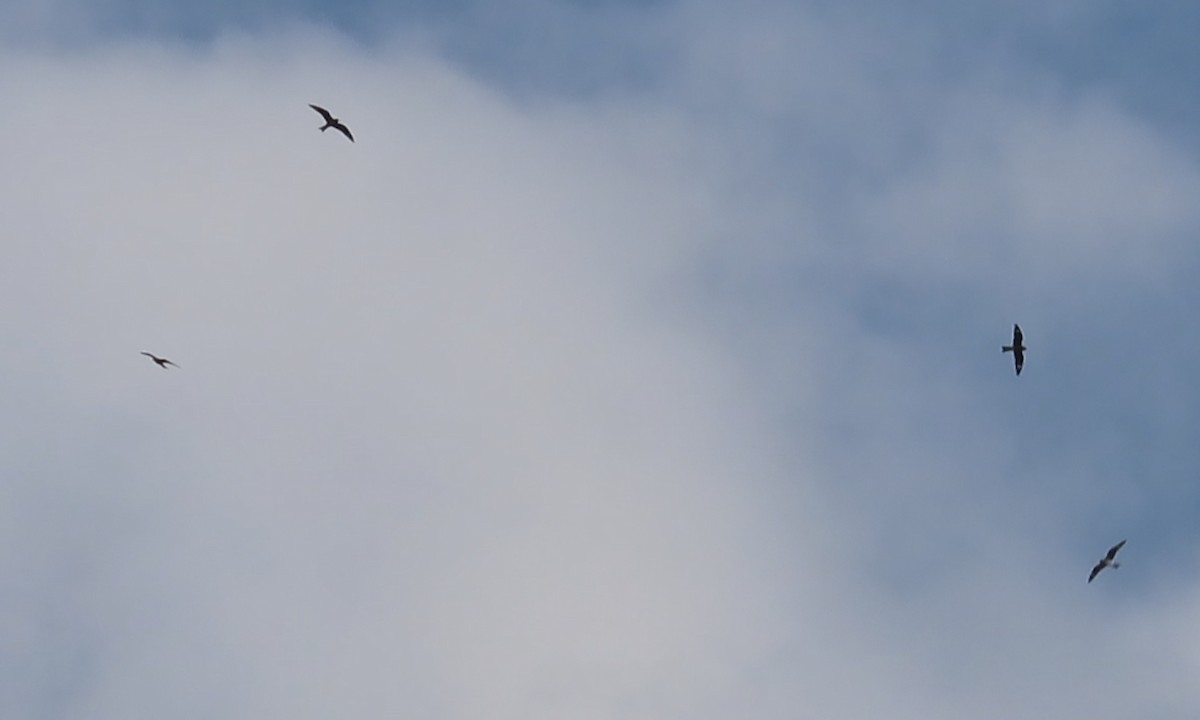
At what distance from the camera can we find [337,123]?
128125 millimetres

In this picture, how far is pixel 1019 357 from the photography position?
420 ft

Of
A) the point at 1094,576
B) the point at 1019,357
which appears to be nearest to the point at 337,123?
the point at 1019,357

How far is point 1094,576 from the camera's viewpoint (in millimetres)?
129125

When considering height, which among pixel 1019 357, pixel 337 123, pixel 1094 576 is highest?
pixel 337 123

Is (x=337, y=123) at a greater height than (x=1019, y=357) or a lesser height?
greater

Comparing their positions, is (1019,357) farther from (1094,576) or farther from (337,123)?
(337,123)

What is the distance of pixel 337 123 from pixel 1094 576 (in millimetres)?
85847

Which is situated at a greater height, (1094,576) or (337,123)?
(337,123)

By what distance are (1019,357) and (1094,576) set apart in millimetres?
22737

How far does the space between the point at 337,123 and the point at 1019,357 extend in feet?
229
